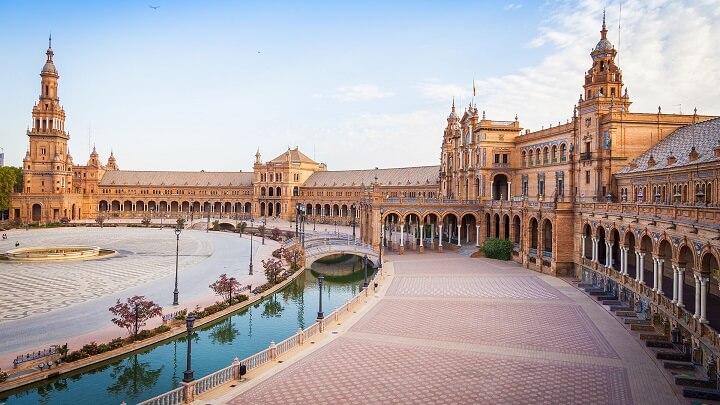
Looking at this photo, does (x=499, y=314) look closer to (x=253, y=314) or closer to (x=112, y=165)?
(x=253, y=314)

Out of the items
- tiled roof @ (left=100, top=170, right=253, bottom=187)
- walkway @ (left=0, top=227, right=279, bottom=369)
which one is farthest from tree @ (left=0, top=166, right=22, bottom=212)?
walkway @ (left=0, top=227, right=279, bottom=369)

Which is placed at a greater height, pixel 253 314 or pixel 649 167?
pixel 649 167

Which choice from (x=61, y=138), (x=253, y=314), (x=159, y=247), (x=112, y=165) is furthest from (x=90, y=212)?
(x=253, y=314)

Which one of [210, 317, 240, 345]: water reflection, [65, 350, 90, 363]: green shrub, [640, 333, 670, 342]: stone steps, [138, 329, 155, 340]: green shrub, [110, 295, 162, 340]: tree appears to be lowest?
[210, 317, 240, 345]: water reflection

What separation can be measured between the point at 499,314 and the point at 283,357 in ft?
48.3

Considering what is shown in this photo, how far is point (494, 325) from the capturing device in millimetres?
29344

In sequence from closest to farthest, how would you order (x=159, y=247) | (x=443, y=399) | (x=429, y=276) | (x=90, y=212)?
(x=443, y=399) < (x=429, y=276) < (x=159, y=247) < (x=90, y=212)

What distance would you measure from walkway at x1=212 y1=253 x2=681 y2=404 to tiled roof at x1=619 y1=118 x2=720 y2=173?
40.8 feet

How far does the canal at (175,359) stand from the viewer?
21906 millimetres

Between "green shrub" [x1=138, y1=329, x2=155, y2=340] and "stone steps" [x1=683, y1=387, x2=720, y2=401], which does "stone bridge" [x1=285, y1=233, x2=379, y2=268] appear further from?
"stone steps" [x1=683, y1=387, x2=720, y2=401]

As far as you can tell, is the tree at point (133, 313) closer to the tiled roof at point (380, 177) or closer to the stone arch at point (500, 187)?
the stone arch at point (500, 187)

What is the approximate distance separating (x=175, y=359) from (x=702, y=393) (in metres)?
23.2

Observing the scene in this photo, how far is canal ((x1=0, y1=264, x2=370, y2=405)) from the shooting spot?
21906 mm

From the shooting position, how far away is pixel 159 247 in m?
69.5
